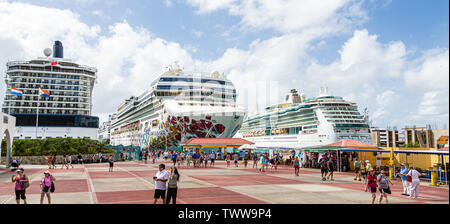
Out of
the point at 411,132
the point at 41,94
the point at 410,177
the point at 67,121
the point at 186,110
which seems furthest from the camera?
the point at 411,132

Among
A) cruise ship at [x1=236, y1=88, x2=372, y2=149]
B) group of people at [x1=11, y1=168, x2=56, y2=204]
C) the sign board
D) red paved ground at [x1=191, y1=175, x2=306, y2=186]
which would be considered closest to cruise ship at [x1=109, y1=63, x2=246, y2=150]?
the sign board

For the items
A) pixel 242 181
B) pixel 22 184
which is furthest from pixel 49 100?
pixel 22 184

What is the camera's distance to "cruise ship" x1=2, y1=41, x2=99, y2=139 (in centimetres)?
6031

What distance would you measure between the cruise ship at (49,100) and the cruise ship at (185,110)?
1159 cm

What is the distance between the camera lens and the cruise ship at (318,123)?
5531 centimetres

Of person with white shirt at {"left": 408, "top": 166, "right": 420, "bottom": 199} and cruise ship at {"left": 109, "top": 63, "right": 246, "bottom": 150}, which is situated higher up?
cruise ship at {"left": 109, "top": 63, "right": 246, "bottom": 150}

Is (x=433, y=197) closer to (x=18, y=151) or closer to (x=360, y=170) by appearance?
(x=360, y=170)

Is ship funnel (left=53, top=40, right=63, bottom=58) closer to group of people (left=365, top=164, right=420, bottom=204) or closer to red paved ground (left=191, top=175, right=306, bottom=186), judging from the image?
red paved ground (left=191, top=175, right=306, bottom=186)

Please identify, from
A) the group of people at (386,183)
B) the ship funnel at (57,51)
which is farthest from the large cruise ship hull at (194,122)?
the ship funnel at (57,51)

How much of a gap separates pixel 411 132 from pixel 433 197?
9444 centimetres

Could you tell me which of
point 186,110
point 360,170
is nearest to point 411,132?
point 186,110

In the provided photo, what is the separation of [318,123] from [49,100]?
185ft

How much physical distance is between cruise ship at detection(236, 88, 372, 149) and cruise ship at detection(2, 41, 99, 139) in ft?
131
